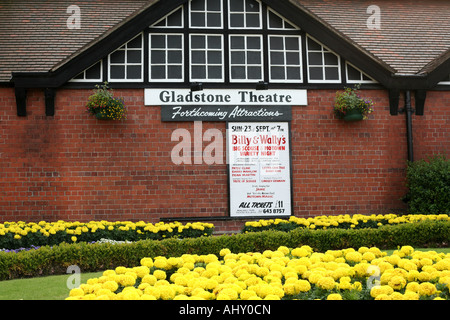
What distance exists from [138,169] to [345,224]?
18.7 feet

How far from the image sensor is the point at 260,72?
523 inches

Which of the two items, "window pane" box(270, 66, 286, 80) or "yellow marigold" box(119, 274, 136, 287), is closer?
"yellow marigold" box(119, 274, 136, 287)

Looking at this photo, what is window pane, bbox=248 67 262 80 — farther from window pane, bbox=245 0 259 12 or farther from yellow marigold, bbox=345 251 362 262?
yellow marigold, bbox=345 251 362 262

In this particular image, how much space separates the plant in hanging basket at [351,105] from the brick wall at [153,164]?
1.23 ft

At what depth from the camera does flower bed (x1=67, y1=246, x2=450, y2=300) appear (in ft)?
10.1

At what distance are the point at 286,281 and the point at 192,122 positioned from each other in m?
9.85

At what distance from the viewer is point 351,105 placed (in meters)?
12.7

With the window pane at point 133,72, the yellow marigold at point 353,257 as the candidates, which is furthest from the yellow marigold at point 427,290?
the window pane at point 133,72

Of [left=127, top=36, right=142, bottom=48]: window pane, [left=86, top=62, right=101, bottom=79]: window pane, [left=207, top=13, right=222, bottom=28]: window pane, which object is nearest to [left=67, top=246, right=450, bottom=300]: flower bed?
[left=86, top=62, right=101, bottom=79]: window pane

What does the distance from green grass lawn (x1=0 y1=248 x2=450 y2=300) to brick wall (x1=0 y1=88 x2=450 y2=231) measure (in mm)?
5814

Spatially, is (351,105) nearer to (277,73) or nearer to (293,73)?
(293,73)

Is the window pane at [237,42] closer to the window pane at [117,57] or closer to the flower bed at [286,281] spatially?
the window pane at [117,57]

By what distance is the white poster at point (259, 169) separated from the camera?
42.3 ft

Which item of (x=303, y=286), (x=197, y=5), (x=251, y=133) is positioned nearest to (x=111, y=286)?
(x=303, y=286)
